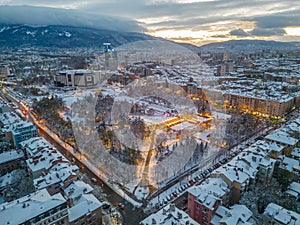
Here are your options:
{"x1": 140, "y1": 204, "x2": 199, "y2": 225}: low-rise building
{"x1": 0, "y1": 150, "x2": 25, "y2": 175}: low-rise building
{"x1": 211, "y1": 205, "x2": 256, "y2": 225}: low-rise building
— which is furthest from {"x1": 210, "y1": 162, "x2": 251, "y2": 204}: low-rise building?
{"x1": 0, "y1": 150, "x2": 25, "y2": 175}: low-rise building

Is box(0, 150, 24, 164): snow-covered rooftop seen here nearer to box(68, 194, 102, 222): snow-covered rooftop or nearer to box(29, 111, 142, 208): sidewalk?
box(29, 111, 142, 208): sidewalk

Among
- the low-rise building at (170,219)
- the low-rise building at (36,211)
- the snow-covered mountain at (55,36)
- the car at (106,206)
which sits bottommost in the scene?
the car at (106,206)

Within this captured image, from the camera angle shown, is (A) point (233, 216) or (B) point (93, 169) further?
(B) point (93, 169)

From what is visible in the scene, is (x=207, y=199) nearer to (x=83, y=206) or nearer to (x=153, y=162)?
(x=83, y=206)

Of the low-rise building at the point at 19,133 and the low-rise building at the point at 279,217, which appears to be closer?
the low-rise building at the point at 279,217

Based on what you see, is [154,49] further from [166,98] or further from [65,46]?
[166,98]

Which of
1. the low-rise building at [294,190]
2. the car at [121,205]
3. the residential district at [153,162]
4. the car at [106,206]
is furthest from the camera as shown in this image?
the car at [121,205]

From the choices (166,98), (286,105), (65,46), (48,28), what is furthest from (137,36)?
(286,105)

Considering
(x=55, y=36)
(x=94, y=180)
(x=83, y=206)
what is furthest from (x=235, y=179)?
(x=55, y=36)

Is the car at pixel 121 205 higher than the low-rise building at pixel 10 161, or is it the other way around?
the low-rise building at pixel 10 161

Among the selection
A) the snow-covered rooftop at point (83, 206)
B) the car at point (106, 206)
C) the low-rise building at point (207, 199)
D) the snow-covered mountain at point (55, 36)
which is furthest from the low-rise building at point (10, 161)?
the snow-covered mountain at point (55, 36)

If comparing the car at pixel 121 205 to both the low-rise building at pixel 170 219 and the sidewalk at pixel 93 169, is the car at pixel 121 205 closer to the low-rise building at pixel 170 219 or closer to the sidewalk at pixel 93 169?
the sidewalk at pixel 93 169
